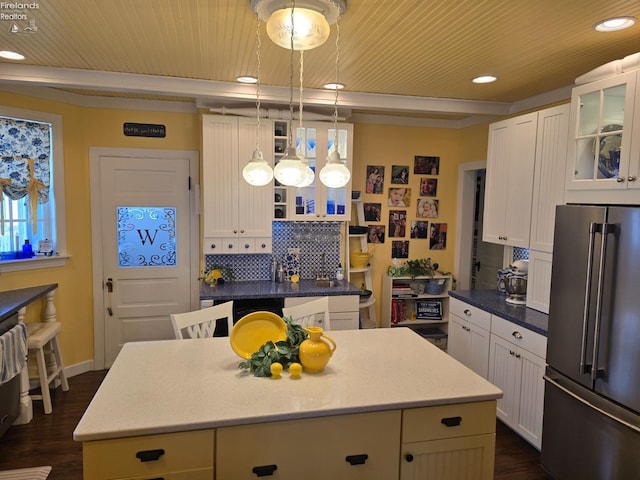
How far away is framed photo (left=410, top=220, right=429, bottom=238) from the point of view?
15.9 ft

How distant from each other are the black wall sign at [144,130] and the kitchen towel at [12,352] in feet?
6.49

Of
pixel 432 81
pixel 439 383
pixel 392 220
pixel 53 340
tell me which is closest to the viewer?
pixel 439 383

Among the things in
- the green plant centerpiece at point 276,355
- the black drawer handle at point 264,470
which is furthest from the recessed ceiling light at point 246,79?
the black drawer handle at point 264,470

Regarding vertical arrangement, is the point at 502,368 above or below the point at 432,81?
below

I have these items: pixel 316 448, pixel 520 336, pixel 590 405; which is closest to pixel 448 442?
pixel 316 448

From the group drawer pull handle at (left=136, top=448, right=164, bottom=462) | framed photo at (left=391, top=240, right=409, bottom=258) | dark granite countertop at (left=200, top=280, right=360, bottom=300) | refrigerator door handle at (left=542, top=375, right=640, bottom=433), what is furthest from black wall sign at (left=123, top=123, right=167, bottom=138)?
refrigerator door handle at (left=542, top=375, right=640, bottom=433)

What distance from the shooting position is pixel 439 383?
1970mm

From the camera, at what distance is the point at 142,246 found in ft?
13.9

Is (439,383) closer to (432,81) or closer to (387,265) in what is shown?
(432,81)

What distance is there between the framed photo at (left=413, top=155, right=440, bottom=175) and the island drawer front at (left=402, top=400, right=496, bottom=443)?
3.28 metres

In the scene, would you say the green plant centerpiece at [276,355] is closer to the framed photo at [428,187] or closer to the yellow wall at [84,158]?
the yellow wall at [84,158]

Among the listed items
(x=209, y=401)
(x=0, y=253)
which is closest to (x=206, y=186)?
(x=0, y=253)

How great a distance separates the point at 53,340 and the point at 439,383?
10.7 feet

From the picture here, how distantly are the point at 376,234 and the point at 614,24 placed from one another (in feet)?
9.43
